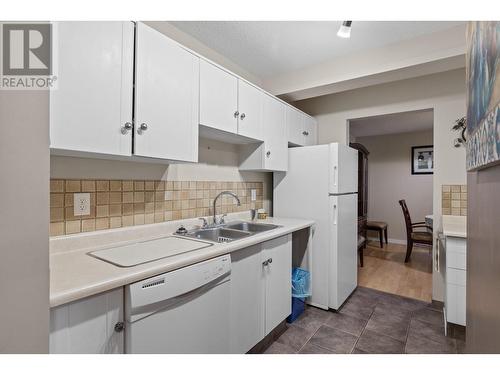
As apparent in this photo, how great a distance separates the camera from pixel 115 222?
60.9 inches

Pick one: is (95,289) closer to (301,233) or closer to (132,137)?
(132,137)

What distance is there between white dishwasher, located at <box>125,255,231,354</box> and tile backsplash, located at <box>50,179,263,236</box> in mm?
638

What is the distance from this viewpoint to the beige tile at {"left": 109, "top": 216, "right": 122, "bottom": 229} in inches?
60.1

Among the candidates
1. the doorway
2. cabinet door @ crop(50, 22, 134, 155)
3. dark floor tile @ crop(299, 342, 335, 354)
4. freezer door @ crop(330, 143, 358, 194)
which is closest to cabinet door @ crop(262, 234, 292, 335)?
dark floor tile @ crop(299, 342, 335, 354)

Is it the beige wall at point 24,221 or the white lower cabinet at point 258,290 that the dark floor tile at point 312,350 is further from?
the beige wall at point 24,221

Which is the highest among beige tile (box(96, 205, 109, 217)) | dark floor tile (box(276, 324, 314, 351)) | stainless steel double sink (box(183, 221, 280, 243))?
beige tile (box(96, 205, 109, 217))

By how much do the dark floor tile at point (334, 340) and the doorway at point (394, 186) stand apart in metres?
1.90

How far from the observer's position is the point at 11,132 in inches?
20.0

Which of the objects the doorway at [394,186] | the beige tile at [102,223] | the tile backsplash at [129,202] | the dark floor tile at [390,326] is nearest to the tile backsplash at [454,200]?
the dark floor tile at [390,326]

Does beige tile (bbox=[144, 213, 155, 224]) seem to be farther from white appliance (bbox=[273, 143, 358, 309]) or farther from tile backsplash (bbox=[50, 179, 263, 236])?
white appliance (bbox=[273, 143, 358, 309])

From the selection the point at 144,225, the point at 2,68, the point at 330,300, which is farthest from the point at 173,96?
the point at 330,300

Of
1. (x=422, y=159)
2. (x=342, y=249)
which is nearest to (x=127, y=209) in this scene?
(x=342, y=249)

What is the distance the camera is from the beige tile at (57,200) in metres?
1.28
